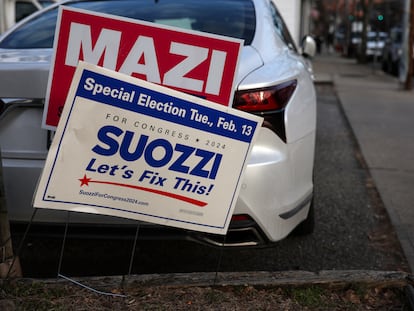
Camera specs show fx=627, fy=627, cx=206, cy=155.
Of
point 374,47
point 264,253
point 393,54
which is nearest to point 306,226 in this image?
point 264,253

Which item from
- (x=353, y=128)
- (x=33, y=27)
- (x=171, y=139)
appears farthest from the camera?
(x=353, y=128)

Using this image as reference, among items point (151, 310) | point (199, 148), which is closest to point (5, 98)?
point (199, 148)

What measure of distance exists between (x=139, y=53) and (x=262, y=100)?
69 cm

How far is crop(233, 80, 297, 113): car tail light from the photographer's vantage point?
3.18 meters

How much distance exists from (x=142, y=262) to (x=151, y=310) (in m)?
1.21

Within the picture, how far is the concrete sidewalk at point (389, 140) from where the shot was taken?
509cm

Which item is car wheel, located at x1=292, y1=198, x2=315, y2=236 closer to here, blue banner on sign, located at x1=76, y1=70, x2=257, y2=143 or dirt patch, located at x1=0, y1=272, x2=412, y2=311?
dirt patch, located at x1=0, y1=272, x2=412, y2=311

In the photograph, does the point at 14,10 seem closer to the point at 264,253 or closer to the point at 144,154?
the point at 264,253

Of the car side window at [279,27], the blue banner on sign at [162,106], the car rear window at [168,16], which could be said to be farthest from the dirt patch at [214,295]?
the car side window at [279,27]

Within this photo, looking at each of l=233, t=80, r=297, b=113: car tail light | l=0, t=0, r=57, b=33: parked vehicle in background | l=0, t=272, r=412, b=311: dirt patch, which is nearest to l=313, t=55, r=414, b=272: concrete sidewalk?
l=0, t=272, r=412, b=311: dirt patch

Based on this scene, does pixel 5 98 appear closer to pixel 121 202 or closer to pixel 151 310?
pixel 121 202

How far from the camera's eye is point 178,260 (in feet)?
13.5

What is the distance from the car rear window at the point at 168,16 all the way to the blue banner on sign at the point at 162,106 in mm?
1330

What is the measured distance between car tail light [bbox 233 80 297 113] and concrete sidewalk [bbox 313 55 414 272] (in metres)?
1.47
